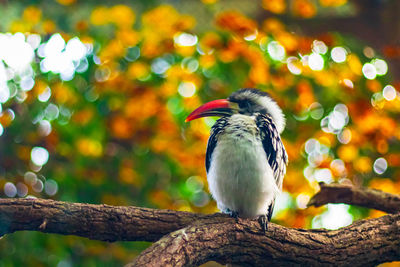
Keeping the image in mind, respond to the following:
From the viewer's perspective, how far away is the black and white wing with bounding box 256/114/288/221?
2922mm

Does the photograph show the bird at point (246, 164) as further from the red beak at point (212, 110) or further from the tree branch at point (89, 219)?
the tree branch at point (89, 219)

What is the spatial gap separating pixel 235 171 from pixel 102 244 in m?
2.63

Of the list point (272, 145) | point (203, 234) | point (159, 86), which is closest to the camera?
point (203, 234)

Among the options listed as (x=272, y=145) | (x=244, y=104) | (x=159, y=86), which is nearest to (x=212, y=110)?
(x=244, y=104)

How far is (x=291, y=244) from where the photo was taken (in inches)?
103

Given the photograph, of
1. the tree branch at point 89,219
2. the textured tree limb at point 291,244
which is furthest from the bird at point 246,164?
the tree branch at point 89,219

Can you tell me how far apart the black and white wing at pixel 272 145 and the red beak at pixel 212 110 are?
0.29 meters

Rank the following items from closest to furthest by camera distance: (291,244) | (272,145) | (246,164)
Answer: (291,244) → (246,164) → (272,145)

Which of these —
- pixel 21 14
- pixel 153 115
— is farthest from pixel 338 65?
pixel 21 14

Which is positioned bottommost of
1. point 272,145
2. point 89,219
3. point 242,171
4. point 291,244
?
point 89,219

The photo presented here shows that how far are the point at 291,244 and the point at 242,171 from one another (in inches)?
18.8

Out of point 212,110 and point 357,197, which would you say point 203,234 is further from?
point 357,197

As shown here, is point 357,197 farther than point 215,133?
Yes

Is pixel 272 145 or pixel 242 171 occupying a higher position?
pixel 272 145
